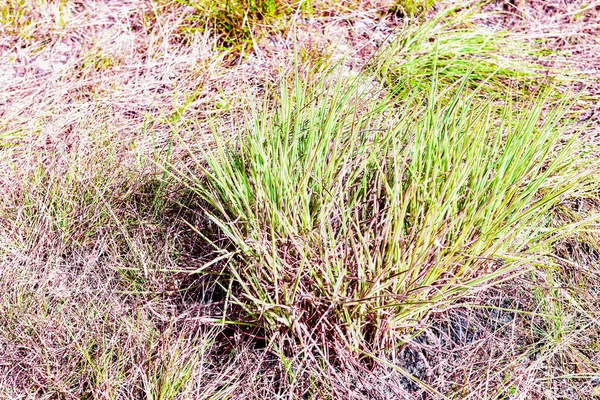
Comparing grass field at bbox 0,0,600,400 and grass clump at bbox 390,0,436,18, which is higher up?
grass clump at bbox 390,0,436,18

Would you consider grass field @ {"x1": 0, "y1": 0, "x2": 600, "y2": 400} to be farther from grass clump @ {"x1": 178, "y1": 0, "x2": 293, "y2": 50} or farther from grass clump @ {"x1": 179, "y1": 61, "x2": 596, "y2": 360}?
grass clump @ {"x1": 178, "y1": 0, "x2": 293, "y2": 50}

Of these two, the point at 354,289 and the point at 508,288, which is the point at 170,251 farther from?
the point at 508,288

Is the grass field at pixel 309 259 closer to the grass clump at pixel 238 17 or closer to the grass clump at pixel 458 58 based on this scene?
the grass clump at pixel 458 58

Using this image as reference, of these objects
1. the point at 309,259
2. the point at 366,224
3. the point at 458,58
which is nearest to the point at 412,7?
Answer: the point at 458,58

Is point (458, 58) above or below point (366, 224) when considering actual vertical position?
above

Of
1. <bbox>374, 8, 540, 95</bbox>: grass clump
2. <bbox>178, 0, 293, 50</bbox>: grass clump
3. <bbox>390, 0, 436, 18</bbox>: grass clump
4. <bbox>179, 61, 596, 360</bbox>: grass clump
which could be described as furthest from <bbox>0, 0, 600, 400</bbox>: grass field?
<bbox>390, 0, 436, 18</bbox>: grass clump

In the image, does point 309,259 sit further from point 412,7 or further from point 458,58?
point 412,7

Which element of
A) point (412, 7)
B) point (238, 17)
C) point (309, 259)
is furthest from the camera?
point (412, 7)

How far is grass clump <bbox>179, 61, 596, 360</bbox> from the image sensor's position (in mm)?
1673

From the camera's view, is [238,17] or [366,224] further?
[238,17]

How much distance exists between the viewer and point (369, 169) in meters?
1.92

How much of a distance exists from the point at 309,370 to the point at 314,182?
0.54 metres

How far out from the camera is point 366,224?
188cm

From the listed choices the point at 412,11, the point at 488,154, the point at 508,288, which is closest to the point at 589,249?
the point at 508,288
